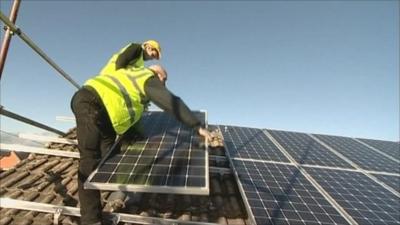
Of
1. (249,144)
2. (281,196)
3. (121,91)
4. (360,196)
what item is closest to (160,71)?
(121,91)

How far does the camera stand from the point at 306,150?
9.77 meters

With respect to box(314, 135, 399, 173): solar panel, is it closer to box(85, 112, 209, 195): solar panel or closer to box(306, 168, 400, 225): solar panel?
box(306, 168, 400, 225): solar panel

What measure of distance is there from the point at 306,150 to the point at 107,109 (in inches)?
266

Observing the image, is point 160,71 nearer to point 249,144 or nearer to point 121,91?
point 121,91

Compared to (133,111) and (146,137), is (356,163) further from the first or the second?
(133,111)

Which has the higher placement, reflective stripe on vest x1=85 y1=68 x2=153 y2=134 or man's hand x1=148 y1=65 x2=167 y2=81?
man's hand x1=148 y1=65 x2=167 y2=81

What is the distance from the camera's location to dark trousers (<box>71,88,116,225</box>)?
4.69 meters

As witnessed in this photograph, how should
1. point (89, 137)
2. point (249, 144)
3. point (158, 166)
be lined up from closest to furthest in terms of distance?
1. point (89, 137)
2. point (158, 166)
3. point (249, 144)

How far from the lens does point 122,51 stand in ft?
18.4

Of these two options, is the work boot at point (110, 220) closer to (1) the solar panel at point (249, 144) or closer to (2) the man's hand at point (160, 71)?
(2) the man's hand at point (160, 71)

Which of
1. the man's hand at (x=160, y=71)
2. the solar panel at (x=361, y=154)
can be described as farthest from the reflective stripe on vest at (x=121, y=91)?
the solar panel at (x=361, y=154)

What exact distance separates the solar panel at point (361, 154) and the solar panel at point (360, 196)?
1.37m

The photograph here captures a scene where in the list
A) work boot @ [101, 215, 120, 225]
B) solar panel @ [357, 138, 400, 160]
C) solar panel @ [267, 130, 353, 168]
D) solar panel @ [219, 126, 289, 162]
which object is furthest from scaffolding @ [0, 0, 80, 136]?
solar panel @ [357, 138, 400, 160]

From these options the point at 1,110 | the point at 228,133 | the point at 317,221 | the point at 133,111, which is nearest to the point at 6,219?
the point at 1,110
